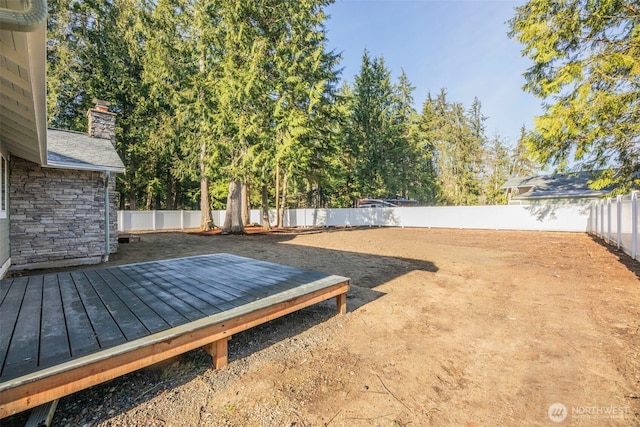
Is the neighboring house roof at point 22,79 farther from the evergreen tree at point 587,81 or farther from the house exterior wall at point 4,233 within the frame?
the evergreen tree at point 587,81

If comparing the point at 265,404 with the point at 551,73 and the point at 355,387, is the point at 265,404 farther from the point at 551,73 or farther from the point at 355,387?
the point at 551,73

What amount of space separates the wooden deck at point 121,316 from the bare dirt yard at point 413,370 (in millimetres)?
335

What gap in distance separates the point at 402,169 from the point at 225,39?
1774cm

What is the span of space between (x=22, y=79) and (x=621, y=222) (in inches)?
462

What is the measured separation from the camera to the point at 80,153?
22.5 ft

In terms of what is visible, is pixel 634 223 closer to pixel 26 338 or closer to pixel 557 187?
pixel 26 338

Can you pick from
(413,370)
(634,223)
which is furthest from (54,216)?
(634,223)

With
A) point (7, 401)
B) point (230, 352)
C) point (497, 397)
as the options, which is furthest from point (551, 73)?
point (7, 401)

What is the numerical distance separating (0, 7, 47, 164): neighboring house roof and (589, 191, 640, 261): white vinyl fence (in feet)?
30.7

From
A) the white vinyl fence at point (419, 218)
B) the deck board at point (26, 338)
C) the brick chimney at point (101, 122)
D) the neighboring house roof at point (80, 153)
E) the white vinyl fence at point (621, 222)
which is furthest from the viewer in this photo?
the white vinyl fence at point (419, 218)

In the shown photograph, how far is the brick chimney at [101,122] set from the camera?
8.34m

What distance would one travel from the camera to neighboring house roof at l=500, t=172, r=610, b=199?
61.2 feet

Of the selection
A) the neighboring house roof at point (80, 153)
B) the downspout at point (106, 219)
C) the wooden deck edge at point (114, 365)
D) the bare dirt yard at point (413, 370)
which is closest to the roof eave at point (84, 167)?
the neighboring house roof at point (80, 153)

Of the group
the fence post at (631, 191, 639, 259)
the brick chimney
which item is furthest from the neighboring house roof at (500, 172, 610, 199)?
the brick chimney
